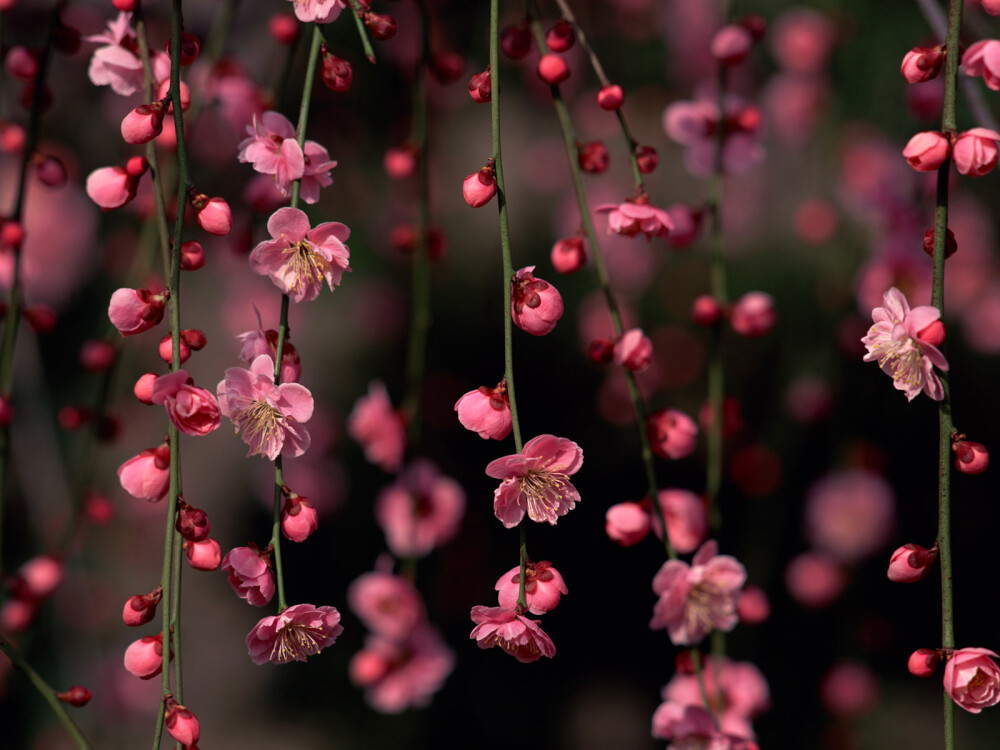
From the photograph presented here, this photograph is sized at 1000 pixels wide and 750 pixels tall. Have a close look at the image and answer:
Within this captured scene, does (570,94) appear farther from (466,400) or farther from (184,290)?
(466,400)

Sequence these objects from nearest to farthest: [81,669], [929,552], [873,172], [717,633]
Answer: [929,552], [717,633], [81,669], [873,172]

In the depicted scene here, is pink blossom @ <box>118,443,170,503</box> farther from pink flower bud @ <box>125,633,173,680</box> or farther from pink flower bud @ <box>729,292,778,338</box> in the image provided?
pink flower bud @ <box>729,292,778,338</box>

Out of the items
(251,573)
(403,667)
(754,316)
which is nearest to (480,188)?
(251,573)

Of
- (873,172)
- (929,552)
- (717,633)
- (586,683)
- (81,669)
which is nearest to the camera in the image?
(929,552)

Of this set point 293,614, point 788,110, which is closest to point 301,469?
point 293,614

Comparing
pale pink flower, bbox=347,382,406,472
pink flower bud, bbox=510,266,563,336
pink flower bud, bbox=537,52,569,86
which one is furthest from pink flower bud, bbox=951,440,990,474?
pale pink flower, bbox=347,382,406,472

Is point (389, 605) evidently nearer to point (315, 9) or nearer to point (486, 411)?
point (486, 411)
